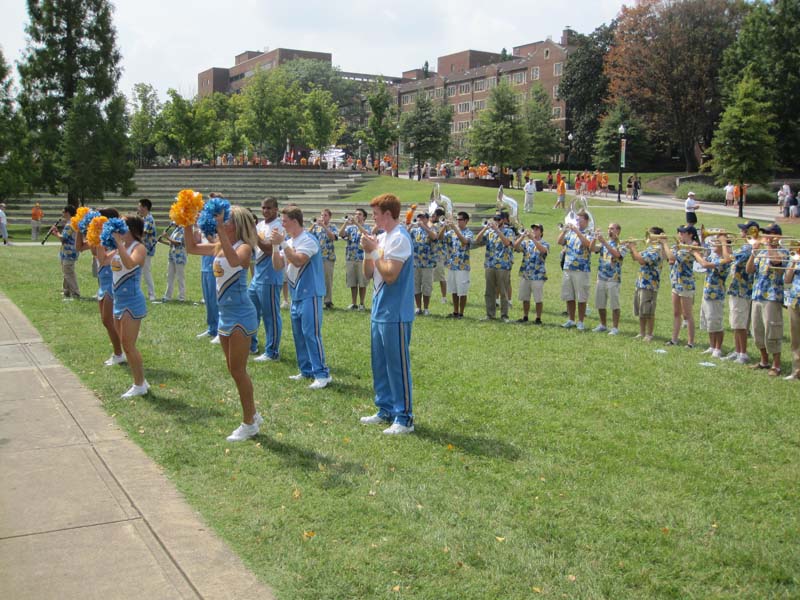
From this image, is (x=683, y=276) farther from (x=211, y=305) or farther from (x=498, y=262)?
(x=211, y=305)

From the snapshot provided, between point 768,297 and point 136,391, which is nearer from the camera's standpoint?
point 136,391

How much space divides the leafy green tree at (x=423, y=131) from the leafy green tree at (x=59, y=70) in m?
25.8

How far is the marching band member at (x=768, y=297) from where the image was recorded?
982 centimetres

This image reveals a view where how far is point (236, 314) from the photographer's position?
21.5 feet

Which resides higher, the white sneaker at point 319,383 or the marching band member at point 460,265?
the marching band member at point 460,265

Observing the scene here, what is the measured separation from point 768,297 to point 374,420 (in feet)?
19.9

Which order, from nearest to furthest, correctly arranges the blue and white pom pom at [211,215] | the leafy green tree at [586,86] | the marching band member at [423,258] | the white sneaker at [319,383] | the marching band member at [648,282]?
the blue and white pom pom at [211,215] → the white sneaker at [319,383] → the marching band member at [648,282] → the marching band member at [423,258] → the leafy green tree at [586,86]

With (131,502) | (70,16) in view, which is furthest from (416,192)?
(131,502)

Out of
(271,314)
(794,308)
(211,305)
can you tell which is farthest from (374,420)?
(794,308)

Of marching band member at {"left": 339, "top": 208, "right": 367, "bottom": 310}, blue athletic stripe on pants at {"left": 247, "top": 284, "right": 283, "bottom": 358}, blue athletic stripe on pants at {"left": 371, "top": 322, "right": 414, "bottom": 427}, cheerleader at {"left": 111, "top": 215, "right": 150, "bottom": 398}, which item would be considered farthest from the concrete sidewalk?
marching band member at {"left": 339, "top": 208, "right": 367, "bottom": 310}

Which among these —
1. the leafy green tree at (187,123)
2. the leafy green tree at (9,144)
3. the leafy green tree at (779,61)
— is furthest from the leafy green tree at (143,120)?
the leafy green tree at (779,61)

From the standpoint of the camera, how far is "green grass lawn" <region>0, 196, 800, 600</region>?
4473 mm

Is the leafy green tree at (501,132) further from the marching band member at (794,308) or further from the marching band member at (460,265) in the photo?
the marching band member at (794,308)

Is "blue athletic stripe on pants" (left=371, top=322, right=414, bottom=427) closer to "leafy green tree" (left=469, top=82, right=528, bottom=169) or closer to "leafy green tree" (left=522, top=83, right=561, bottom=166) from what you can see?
"leafy green tree" (left=469, top=82, right=528, bottom=169)
